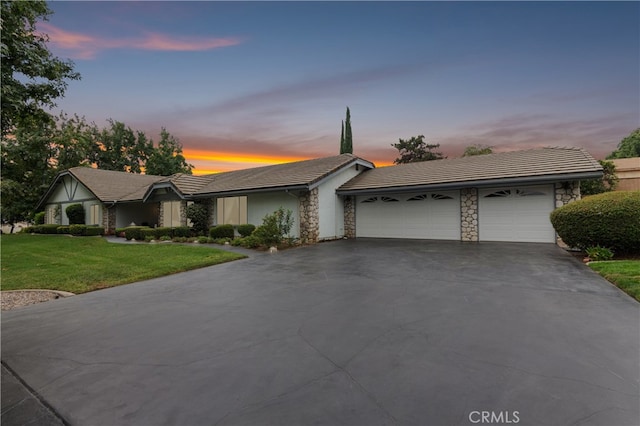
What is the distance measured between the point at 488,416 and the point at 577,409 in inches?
27.6

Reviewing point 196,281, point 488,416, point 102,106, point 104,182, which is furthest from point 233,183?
point 488,416

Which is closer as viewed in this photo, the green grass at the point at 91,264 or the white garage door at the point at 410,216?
the green grass at the point at 91,264

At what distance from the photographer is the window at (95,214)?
23542mm

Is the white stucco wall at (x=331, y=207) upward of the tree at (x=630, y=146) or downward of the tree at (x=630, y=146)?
downward

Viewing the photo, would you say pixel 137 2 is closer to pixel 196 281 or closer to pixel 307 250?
pixel 196 281

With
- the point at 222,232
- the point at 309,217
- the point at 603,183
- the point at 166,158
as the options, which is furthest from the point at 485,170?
the point at 166,158

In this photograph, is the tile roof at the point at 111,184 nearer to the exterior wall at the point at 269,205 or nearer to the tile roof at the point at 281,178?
the tile roof at the point at 281,178

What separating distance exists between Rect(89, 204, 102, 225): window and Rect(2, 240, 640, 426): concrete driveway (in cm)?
2137

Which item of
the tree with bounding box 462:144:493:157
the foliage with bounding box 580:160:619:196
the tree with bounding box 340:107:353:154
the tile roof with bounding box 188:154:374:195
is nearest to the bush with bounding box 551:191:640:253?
the foliage with bounding box 580:160:619:196

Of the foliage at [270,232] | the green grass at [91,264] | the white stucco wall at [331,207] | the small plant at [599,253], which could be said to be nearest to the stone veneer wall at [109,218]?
the green grass at [91,264]

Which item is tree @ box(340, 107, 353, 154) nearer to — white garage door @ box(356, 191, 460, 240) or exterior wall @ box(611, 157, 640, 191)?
white garage door @ box(356, 191, 460, 240)

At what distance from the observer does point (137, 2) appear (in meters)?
9.11

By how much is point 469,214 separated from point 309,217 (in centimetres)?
759

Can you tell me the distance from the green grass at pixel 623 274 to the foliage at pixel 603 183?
10.9m
